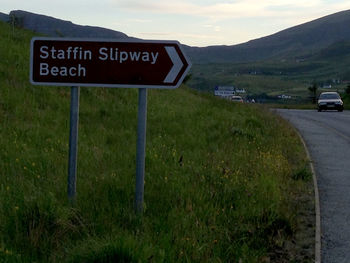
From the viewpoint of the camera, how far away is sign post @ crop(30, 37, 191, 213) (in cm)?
475

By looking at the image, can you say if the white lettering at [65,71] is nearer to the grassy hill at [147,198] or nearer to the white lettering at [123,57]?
the white lettering at [123,57]

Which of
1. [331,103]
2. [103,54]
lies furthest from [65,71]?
[331,103]

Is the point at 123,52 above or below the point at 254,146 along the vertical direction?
above

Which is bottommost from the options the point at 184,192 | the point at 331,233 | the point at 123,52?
the point at 331,233

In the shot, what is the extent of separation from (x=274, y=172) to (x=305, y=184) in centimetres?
77

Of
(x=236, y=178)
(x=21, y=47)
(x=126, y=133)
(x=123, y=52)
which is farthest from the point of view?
(x=21, y=47)

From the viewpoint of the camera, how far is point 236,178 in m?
6.23

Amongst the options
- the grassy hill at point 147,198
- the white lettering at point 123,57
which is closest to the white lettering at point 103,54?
the white lettering at point 123,57

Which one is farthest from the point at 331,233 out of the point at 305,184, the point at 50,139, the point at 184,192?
the point at 50,139

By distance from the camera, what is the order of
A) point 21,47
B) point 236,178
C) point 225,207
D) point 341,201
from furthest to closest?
point 21,47 < point 341,201 < point 236,178 < point 225,207

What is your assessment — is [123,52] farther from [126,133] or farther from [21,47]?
[21,47]

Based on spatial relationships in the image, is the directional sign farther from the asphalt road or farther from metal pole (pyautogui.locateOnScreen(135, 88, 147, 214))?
the asphalt road

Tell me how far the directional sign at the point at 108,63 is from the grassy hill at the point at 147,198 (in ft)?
4.05

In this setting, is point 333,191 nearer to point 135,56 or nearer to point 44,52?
point 135,56
